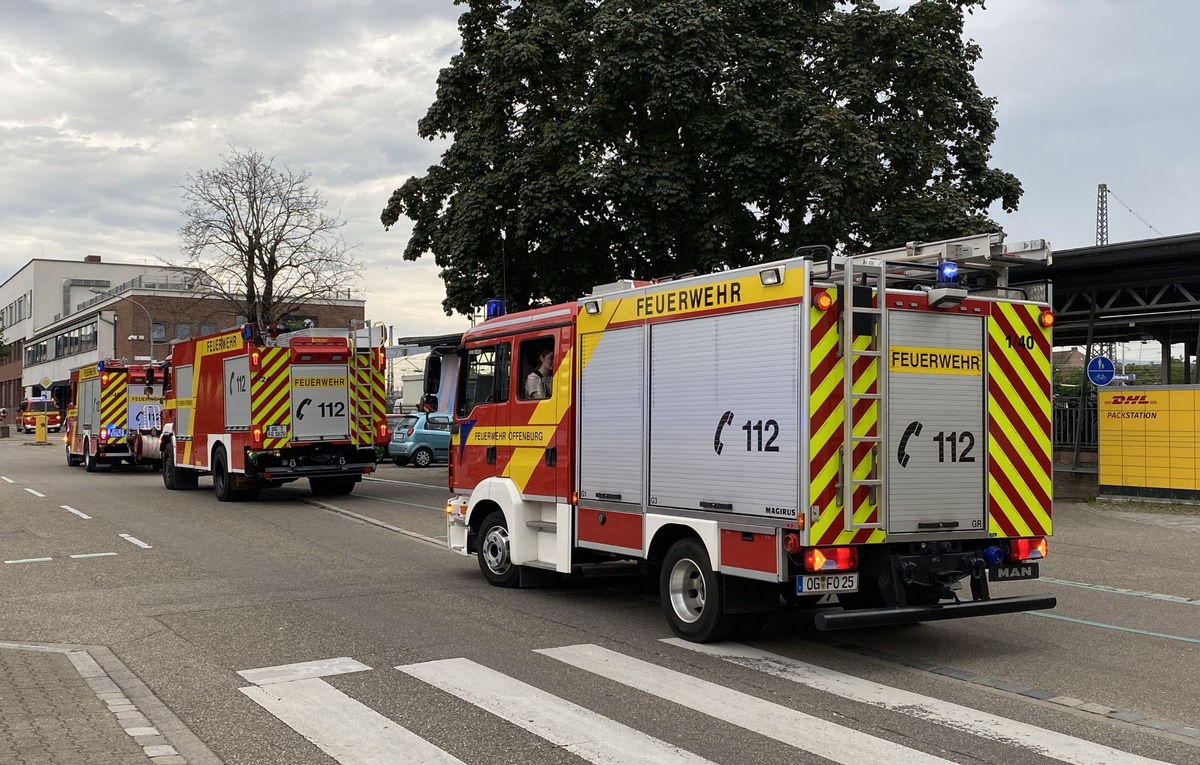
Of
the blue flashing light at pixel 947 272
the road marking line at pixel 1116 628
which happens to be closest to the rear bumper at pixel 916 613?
the road marking line at pixel 1116 628

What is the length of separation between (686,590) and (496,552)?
2.91 meters

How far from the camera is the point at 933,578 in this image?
771 centimetres

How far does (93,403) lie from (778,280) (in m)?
29.3

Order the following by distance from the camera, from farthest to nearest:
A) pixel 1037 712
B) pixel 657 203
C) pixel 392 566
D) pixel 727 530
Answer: pixel 657 203 → pixel 392 566 → pixel 727 530 → pixel 1037 712

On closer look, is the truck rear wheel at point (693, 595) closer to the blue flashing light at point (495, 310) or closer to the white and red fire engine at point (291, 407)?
the blue flashing light at point (495, 310)

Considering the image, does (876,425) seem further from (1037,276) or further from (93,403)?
(93,403)

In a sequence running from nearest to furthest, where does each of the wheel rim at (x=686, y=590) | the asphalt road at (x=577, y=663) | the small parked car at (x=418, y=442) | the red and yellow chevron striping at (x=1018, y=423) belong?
the asphalt road at (x=577, y=663) → the red and yellow chevron striping at (x=1018, y=423) → the wheel rim at (x=686, y=590) → the small parked car at (x=418, y=442)

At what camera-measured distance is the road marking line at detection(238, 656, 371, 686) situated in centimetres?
715

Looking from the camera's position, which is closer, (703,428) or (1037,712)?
(1037,712)

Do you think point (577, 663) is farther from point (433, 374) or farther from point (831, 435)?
point (433, 374)

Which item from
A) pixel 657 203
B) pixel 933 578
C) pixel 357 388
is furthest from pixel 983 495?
pixel 357 388

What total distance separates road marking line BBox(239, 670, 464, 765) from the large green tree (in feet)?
45.9

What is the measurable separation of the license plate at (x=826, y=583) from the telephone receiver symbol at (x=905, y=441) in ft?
2.76

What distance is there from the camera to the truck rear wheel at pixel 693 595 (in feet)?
26.2
